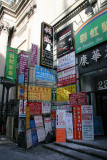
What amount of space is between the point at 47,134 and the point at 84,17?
A: 28.1ft

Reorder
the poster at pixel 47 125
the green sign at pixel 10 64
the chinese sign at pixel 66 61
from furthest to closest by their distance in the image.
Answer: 1. the green sign at pixel 10 64
2. the chinese sign at pixel 66 61
3. the poster at pixel 47 125

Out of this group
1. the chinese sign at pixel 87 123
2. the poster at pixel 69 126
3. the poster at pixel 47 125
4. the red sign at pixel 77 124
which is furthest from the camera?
the poster at pixel 47 125

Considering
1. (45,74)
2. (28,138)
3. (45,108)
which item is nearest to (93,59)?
(45,74)

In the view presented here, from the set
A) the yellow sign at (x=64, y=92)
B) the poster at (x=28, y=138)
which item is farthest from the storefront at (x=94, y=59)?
the poster at (x=28, y=138)

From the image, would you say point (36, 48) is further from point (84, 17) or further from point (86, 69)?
point (86, 69)

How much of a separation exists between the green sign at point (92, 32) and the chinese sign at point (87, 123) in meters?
4.09

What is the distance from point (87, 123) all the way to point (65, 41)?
6.63 meters

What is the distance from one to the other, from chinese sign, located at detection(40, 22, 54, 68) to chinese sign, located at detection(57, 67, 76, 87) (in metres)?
1.12

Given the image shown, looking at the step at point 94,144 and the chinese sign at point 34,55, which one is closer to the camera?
the step at point 94,144

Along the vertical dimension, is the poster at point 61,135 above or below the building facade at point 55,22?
below

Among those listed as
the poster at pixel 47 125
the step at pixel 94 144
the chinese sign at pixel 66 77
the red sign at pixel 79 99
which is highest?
the chinese sign at pixel 66 77

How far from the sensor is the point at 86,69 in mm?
8930

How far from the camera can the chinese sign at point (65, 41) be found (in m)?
Answer: 10.4

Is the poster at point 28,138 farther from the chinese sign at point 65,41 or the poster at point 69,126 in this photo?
the chinese sign at point 65,41
